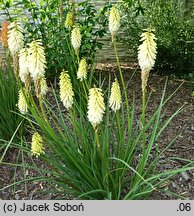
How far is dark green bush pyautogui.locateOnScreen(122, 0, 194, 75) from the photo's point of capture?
17.4 ft

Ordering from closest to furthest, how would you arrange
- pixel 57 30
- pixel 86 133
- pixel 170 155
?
pixel 86 133
pixel 170 155
pixel 57 30

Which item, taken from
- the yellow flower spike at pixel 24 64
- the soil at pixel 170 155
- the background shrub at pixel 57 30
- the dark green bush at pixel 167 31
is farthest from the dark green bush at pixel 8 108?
the dark green bush at pixel 167 31

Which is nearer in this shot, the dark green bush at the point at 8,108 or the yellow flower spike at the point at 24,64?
the yellow flower spike at the point at 24,64

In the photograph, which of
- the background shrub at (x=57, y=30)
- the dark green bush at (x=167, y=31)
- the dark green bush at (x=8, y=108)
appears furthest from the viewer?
the dark green bush at (x=167, y=31)

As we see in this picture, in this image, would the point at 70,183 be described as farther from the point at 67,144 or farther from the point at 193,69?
the point at 193,69

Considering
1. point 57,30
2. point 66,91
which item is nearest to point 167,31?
point 57,30

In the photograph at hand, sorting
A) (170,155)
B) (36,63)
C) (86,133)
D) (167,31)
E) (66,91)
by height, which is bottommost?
(170,155)

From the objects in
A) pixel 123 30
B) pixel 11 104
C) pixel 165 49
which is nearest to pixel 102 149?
pixel 11 104

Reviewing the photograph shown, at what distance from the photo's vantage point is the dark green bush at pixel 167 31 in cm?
531

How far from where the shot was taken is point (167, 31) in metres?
5.32

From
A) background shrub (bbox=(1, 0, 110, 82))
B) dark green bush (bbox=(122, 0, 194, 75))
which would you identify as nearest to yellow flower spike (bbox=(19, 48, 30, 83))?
background shrub (bbox=(1, 0, 110, 82))

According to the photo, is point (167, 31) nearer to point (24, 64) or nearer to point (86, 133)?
point (86, 133)

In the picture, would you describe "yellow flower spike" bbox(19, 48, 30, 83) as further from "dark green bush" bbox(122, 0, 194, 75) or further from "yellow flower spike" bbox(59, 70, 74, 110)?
"dark green bush" bbox(122, 0, 194, 75)

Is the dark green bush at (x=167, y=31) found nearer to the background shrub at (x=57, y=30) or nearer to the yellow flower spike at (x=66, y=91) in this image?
the background shrub at (x=57, y=30)
